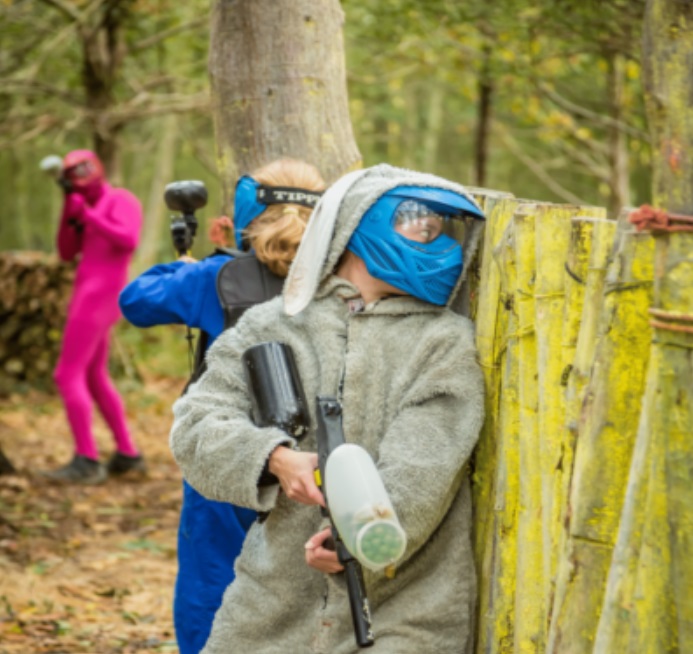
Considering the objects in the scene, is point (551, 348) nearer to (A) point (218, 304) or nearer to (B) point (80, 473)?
(A) point (218, 304)

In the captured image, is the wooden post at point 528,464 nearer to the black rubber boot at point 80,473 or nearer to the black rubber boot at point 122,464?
the black rubber boot at point 80,473

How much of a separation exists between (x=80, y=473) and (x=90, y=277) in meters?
1.50

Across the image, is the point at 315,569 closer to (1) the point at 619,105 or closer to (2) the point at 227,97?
(2) the point at 227,97

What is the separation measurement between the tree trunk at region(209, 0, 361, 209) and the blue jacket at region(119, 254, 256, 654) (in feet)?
3.55

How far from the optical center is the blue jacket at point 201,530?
3.57 meters

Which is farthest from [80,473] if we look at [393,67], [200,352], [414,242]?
[393,67]

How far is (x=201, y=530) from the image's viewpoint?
360 centimetres

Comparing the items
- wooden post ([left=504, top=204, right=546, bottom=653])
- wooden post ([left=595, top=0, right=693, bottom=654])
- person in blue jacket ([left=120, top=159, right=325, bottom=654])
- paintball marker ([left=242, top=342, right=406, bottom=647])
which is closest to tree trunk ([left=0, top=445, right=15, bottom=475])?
person in blue jacket ([left=120, top=159, right=325, bottom=654])

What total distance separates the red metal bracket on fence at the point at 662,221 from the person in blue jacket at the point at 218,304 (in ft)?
5.28

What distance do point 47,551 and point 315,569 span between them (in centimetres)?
421

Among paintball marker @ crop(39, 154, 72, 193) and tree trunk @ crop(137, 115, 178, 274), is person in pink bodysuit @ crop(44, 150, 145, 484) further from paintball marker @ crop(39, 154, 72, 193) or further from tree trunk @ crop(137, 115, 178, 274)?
tree trunk @ crop(137, 115, 178, 274)

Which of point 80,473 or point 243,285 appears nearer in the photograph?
point 243,285

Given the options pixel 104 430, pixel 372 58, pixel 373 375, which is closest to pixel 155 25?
pixel 372 58

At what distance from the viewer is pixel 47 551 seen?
6582 millimetres
